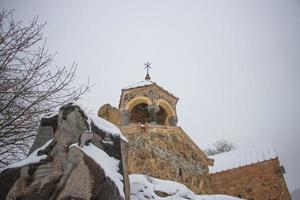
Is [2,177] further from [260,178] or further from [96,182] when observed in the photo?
[260,178]

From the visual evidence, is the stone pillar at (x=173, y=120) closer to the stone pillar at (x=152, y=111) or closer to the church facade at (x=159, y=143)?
the church facade at (x=159, y=143)

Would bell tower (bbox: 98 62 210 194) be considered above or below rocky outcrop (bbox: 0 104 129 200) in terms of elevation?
above

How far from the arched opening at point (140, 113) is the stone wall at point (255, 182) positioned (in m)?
3.88

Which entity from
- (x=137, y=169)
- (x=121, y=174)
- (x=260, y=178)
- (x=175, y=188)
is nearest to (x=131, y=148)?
(x=137, y=169)

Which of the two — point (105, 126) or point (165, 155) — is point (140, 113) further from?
point (105, 126)

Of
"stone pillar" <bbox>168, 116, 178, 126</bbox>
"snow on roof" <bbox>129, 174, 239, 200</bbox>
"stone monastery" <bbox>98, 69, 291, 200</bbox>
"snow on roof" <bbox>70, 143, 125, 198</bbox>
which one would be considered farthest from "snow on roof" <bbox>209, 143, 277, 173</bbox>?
"snow on roof" <bbox>70, 143, 125, 198</bbox>

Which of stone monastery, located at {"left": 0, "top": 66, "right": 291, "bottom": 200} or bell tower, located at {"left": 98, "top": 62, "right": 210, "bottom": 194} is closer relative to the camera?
stone monastery, located at {"left": 0, "top": 66, "right": 291, "bottom": 200}

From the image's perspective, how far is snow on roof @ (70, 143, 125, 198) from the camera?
215 cm

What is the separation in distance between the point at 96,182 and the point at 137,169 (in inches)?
258

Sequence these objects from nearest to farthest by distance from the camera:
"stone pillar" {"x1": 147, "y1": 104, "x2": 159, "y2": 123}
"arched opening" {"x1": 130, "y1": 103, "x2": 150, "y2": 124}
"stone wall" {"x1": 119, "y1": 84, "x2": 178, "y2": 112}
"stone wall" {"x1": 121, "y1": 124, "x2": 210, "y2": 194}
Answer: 1. "stone wall" {"x1": 121, "y1": 124, "x2": 210, "y2": 194}
2. "stone pillar" {"x1": 147, "y1": 104, "x2": 159, "y2": 123}
3. "stone wall" {"x1": 119, "y1": 84, "x2": 178, "y2": 112}
4. "arched opening" {"x1": 130, "y1": 103, "x2": 150, "y2": 124}

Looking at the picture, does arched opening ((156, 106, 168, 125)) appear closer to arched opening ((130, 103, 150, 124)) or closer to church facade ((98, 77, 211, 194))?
church facade ((98, 77, 211, 194))

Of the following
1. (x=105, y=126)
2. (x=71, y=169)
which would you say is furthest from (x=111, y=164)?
(x=105, y=126)

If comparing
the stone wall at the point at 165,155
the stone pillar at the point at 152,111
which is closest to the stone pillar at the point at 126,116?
the stone pillar at the point at 152,111

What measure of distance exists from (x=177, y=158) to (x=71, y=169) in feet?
25.0
